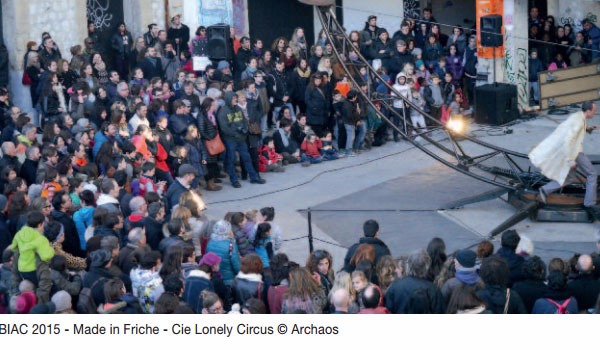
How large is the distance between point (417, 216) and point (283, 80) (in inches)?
201

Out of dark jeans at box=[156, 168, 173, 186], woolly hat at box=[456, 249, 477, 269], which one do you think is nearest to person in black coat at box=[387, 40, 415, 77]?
dark jeans at box=[156, 168, 173, 186]

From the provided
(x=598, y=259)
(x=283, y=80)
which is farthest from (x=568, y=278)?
(x=283, y=80)

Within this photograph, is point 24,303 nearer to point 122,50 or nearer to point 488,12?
point 122,50

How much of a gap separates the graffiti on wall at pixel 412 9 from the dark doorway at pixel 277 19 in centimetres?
211

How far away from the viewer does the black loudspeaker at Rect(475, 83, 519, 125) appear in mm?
22719

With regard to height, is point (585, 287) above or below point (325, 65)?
below

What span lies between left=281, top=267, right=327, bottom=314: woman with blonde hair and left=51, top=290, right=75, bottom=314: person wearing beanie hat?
5.94 feet

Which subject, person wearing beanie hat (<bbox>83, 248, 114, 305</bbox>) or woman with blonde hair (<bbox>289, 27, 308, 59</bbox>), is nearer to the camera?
person wearing beanie hat (<bbox>83, 248, 114, 305</bbox>)

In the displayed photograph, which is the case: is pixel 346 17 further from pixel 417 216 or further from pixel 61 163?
pixel 61 163

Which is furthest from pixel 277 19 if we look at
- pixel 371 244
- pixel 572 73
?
pixel 371 244

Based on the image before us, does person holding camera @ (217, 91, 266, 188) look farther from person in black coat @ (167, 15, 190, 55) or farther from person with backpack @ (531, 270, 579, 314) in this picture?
person with backpack @ (531, 270, 579, 314)

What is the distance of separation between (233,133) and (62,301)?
8.26 m

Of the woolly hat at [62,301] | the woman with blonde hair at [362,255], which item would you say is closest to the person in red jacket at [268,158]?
the woman with blonde hair at [362,255]

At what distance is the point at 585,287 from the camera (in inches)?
430
